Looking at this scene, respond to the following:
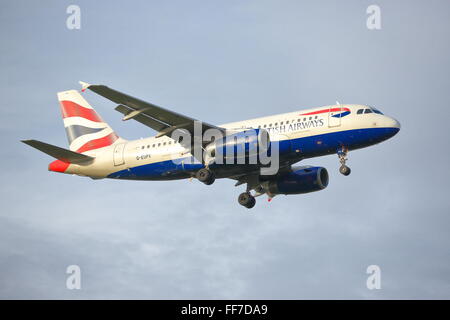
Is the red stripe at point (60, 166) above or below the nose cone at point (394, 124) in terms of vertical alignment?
below

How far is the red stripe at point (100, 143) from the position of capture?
5508 centimetres

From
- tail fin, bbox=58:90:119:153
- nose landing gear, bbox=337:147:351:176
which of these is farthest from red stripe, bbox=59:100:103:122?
nose landing gear, bbox=337:147:351:176

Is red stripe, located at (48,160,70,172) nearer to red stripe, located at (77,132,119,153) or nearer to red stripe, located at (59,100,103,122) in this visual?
red stripe, located at (77,132,119,153)

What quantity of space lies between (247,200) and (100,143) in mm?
11501

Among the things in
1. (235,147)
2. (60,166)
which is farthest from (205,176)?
(60,166)

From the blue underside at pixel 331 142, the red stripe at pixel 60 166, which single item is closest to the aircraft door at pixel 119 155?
the red stripe at pixel 60 166

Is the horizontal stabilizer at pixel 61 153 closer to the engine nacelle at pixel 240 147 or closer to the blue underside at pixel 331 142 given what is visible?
the engine nacelle at pixel 240 147

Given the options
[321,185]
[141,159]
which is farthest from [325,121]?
[141,159]

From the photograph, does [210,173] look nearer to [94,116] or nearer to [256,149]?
[256,149]

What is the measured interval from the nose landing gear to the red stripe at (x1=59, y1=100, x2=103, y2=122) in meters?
19.3

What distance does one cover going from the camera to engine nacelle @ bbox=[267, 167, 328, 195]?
2147 inches

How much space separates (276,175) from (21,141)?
61.0ft
